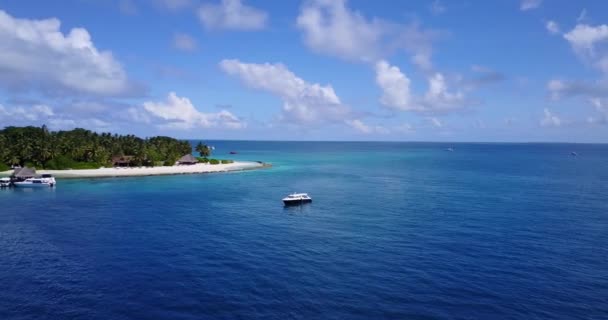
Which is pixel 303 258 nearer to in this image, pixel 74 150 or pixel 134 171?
pixel 134 171

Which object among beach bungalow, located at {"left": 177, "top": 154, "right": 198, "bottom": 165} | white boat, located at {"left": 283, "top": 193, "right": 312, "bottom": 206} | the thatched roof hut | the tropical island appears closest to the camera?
white boat, located at {"left": 283, "top": 193, "right": 312, "bottom": 206}

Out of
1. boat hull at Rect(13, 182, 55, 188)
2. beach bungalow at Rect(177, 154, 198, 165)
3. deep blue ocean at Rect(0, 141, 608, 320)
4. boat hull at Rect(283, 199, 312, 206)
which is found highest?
beach bungalow at Rect(177, 154, 198, 165)

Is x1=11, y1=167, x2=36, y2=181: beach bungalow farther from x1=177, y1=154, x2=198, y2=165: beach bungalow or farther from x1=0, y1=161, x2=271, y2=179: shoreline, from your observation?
x1=177, y1=154, x2=198, y2=165: beach bungalow

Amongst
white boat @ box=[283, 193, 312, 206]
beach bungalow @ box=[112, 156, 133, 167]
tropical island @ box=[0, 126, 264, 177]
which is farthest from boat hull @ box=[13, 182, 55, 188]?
white boat @ box=[283, 193, 312, 206]

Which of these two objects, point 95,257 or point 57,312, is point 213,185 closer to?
point 95,257

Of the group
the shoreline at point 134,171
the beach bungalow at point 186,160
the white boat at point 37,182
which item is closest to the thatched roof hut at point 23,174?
the white boat at point 37,182

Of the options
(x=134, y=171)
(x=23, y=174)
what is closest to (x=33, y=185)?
(x=23, y=174)
